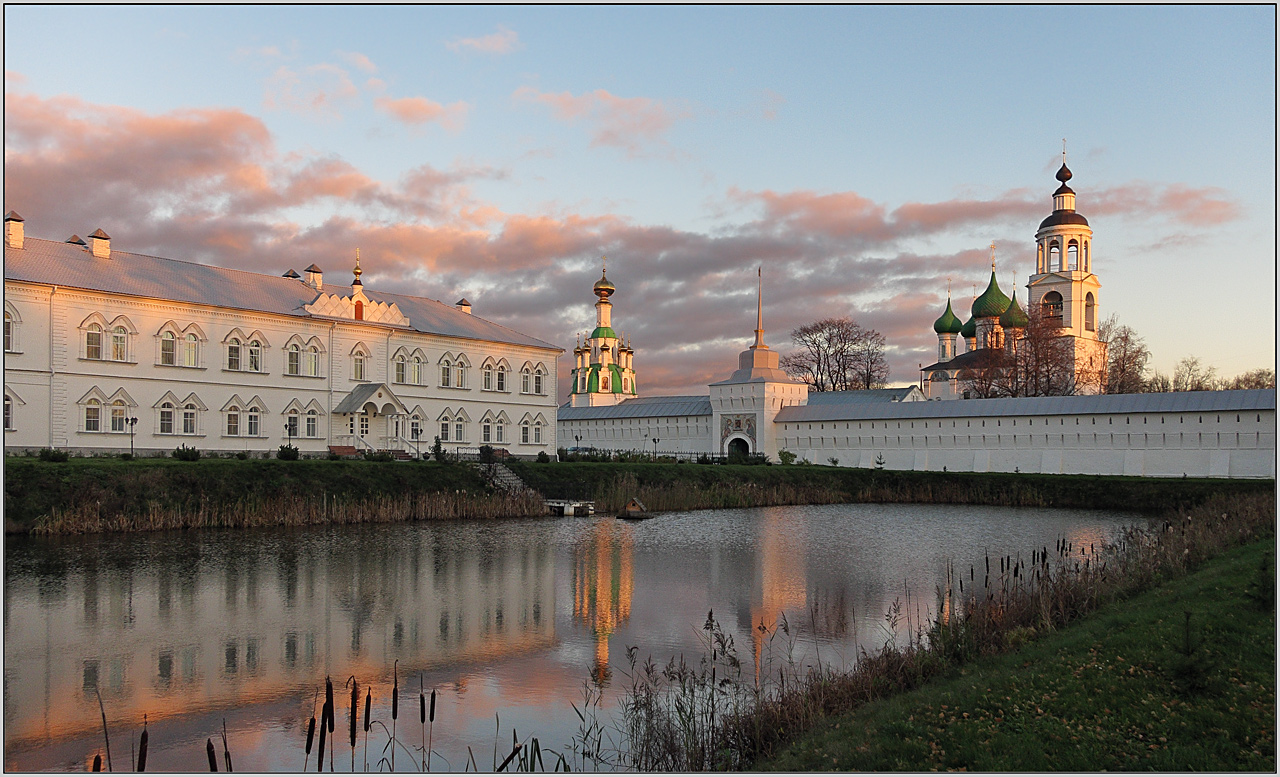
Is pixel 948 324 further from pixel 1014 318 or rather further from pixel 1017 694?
pixel 1017 694

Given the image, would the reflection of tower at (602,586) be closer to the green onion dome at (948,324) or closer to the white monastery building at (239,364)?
the white monastery building at (239,364)

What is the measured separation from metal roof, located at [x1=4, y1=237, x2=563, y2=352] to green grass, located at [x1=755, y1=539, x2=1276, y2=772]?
93.3 feet

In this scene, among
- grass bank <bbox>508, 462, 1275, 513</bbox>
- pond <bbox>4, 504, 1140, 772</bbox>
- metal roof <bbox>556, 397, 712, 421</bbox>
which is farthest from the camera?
metal roof <bbox>556, 397, 712, 421</bbox>

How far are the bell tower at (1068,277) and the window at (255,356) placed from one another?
4832 cm

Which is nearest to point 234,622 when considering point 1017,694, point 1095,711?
point 1017,694

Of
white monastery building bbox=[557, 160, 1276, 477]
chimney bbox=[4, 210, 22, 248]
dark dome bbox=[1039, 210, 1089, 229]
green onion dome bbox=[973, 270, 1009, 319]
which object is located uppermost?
dark dome bbox=[1039, 210, 1089, 229]

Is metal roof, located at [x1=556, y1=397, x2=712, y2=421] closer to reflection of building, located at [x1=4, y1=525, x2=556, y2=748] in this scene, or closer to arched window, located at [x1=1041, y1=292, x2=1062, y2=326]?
arched window, located at [x1=1041, y1=292, x2=1062, y2=326]

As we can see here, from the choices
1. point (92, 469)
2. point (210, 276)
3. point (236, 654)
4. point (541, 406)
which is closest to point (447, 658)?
point (236, 654)

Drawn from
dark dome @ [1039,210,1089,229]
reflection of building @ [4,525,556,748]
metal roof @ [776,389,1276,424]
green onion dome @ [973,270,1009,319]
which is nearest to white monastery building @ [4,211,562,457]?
reflection of building @ [4,525,556,748]

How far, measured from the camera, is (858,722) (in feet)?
22.1

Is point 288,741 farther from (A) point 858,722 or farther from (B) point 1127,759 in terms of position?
(B) point 1127,759

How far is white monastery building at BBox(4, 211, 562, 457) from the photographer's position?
27.9 meters

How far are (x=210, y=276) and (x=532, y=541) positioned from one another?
1962 cm

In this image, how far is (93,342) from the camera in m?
29.0
